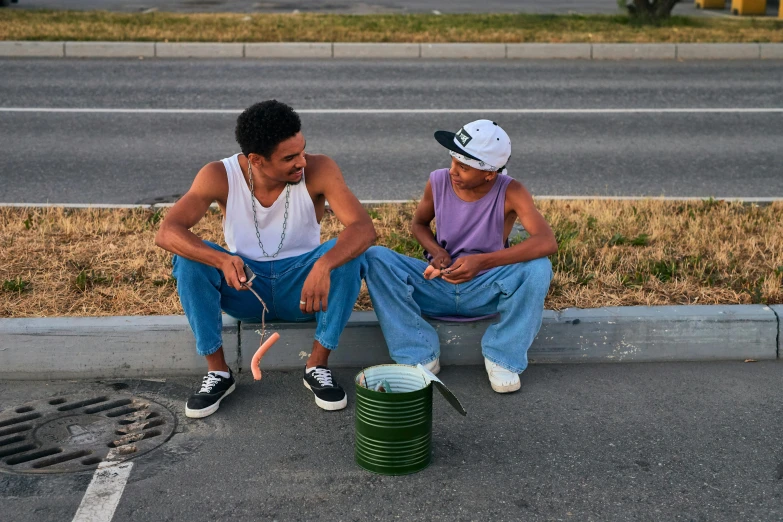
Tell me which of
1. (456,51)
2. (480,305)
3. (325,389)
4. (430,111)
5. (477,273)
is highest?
(456,51)

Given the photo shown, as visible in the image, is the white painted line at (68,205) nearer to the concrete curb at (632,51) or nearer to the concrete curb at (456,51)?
the concrete curb at (456,51)

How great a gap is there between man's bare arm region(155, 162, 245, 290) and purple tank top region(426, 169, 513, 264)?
0.99 metres

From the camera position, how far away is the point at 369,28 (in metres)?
14.7

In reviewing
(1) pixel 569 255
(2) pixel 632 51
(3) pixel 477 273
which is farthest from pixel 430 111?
(3) pixel 477 273

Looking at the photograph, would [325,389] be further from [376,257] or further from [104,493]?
[104,493]

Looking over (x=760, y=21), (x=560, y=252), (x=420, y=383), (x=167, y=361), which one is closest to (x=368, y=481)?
(x=420, y=383)

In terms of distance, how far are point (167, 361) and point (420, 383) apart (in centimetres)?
129

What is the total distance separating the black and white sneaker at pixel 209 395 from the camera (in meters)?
4.06

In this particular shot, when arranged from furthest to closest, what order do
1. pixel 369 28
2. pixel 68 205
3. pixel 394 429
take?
pixel 369 28 → pixel 68 205 → pixel 394 429

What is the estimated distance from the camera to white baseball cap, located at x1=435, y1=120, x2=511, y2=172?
14.2 feet

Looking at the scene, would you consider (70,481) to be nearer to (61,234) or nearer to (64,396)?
(64,396)

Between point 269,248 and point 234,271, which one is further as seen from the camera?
point 269,248

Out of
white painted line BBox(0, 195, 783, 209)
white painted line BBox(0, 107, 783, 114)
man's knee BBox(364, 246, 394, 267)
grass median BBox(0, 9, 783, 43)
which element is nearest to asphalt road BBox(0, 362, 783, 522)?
man's knee BBox(364, 246, 394, 267)

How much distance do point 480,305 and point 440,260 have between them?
0.27m
